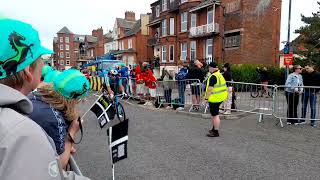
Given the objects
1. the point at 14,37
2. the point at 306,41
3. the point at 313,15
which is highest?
the point at 313,15

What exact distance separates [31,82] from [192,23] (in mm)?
36996

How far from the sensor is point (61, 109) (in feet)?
8.73

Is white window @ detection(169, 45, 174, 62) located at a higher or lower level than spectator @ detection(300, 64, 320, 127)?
higher

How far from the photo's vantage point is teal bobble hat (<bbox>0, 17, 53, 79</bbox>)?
1238 millimetres

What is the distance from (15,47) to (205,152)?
584cm

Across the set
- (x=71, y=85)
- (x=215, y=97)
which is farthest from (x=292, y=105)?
(x=71, y=85)

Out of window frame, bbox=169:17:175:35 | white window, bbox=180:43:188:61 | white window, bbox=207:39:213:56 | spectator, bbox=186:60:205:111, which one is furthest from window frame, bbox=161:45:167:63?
spectator, bbox=186:60:205:111

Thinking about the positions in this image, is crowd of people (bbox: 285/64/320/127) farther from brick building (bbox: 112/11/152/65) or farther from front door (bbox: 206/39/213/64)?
brick building (bbox: 112/11/152/65)

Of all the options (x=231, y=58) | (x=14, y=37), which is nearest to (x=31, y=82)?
(x=14, y=37)

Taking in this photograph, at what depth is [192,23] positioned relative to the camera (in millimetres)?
37344

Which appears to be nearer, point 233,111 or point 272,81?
point 233,111

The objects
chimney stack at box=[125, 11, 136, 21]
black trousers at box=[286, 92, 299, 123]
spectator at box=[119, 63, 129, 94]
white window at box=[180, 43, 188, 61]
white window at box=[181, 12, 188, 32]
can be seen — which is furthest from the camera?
chimney stack at box=[125, 11, 136, 21]

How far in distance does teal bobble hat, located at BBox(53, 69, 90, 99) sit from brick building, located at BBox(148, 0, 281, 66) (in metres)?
29.1

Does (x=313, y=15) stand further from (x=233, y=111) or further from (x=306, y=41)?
(x=233, y=111)
